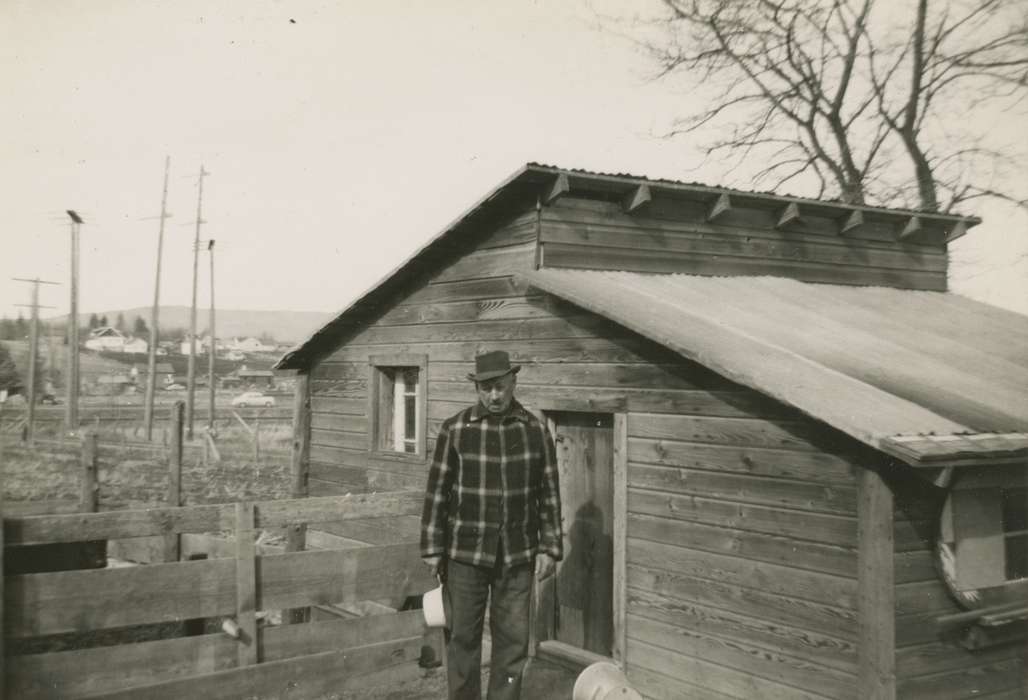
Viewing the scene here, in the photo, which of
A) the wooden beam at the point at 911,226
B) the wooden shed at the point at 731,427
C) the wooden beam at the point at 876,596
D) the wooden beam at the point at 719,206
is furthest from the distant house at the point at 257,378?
the wooden beam at the point at 876,596

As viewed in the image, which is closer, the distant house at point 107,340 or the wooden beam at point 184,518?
the wooden beam at point 184,518

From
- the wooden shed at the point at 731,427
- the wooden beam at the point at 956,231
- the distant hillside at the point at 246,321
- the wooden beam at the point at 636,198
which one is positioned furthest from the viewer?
the distant hillside at the point at 246,321

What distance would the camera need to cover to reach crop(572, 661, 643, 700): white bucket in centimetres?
474

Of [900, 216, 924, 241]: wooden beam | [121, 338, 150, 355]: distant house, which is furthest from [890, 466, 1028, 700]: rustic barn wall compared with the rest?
[121, 338, 150, 355]: distant house

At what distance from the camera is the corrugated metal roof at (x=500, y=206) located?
8.28m

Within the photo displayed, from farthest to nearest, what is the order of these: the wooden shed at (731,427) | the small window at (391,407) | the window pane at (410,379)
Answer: the small window at (391,407) < the window pane at (410,379) < the wooden shed at (731,427)

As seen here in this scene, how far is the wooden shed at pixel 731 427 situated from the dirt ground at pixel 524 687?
19.2 inches

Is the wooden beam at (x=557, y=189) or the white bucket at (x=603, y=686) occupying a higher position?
the wooden beam at (x=557, y=189)

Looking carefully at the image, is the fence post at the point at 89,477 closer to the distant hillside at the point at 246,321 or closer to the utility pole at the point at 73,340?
the utility pole at the point at 73,340

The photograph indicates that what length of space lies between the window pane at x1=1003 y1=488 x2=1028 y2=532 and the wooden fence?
4.45m

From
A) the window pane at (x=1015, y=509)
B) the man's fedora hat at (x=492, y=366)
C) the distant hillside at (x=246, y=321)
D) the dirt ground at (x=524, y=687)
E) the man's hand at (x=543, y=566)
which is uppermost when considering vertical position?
the distant hillside at (x=246, y=321)

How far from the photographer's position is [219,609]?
5363 millimetres

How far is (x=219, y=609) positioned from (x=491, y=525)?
1.94 metres

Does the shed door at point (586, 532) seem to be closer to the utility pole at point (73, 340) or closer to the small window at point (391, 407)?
the small window at point (391, 407)
